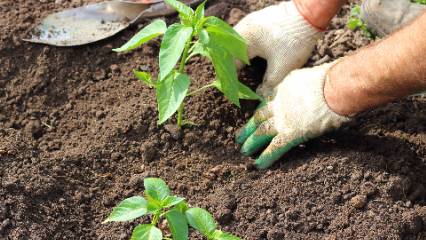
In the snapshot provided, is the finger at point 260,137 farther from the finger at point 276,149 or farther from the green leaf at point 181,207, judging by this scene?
the green leaf at point 181,207

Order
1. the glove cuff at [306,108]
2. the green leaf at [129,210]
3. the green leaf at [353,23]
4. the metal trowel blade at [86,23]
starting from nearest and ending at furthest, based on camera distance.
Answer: the green leaf at [129,210] → the glove cuff at [306,108] → the metal trowel blade at [86,23] → the green leaf at [353,23]

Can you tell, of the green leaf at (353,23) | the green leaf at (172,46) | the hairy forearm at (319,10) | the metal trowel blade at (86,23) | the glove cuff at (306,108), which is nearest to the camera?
the green leaf at (172,46)

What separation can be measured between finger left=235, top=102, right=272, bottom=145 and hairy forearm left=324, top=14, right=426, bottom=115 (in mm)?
268

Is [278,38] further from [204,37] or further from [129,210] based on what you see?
[129,210]

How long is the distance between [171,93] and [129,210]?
0.53 meters

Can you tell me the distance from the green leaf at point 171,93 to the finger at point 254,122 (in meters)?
0.44

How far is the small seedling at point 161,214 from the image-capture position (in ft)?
7.52

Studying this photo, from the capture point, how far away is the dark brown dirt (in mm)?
2635

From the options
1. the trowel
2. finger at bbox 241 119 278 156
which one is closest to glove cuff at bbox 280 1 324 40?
finger at bbox 241 119 278 156

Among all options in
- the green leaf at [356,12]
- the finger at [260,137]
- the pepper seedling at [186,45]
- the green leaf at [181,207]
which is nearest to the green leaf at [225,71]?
the pepper seedling at [186,45]

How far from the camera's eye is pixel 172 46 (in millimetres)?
2531

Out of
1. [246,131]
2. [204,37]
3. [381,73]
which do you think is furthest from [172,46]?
[381,73]

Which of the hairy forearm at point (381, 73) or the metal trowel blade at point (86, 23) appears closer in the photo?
the hairy forearm at point (381, 73)

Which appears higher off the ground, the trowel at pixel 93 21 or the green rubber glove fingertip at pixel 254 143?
the trowel at pixel 93 21
